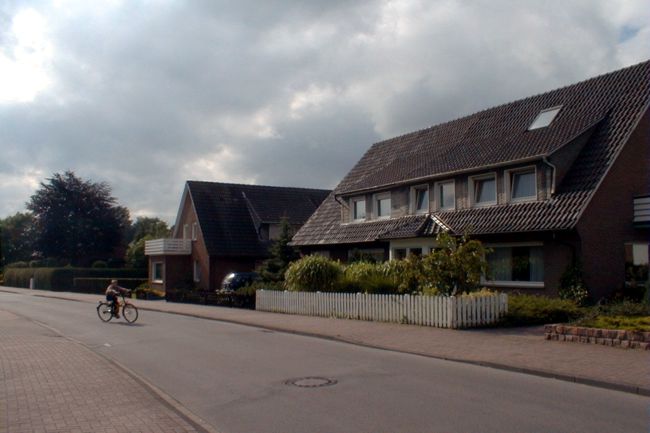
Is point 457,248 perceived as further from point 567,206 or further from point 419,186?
point 419,186

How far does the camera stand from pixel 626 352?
12695mm

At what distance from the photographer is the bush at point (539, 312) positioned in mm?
17844

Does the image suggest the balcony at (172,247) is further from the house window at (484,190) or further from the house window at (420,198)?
the house window at (484,190)

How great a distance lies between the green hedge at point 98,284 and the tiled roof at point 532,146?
21.4 m

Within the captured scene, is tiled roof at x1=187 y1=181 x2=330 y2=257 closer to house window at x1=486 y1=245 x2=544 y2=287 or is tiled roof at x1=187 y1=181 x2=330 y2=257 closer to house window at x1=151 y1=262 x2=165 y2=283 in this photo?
house window at x1=151 y1=262 x2=165 y2=283

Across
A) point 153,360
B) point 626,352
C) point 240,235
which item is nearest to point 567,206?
point 626,352

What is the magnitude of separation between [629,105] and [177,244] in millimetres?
29688

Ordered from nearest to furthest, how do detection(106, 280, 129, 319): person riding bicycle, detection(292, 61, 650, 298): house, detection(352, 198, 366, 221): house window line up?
detection(292, 61, 650, 298): house, detection(106, 280, 129, 319): person riding bicycle, detection(352, 198, 366, 221): house window

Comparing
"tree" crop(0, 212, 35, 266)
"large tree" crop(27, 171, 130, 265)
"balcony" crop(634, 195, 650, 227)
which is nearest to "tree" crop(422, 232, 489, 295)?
"balcony" crop(634, 195, 650, 227)

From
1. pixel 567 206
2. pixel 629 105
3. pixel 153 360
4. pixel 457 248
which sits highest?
pixel 629 105

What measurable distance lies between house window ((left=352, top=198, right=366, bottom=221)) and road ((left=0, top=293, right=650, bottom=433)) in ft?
50.8

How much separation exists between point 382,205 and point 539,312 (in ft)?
42.0

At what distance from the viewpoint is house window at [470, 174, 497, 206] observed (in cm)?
2408

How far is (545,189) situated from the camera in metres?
22.0
